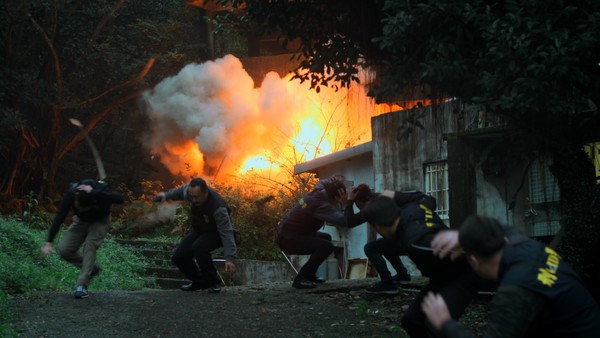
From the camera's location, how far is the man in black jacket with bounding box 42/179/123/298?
9.61 m

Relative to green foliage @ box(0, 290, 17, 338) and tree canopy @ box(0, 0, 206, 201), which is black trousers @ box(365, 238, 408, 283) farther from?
tree canopy @ box(0, 0, 206, 201)

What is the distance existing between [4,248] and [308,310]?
7.61m

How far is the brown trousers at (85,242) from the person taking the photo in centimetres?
980

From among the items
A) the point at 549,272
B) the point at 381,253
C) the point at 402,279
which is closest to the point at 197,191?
the point at 381,253

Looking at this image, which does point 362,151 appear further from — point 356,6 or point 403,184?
point 356,6

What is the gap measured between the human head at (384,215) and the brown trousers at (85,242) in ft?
16.7

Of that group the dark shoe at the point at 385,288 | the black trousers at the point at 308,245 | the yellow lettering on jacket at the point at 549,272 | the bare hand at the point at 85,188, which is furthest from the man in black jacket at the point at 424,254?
the bare hand at the point at 85,188

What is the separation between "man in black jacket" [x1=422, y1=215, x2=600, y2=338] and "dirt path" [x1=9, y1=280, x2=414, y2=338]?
438 cm

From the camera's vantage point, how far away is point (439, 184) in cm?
1489

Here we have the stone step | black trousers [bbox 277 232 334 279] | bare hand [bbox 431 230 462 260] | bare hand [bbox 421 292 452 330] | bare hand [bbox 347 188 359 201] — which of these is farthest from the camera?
the stone step

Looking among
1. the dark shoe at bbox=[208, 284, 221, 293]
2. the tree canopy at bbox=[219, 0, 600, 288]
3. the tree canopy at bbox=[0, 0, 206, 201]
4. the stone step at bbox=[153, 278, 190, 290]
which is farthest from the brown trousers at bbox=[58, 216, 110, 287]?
the tree canopy at bbox=[0, 0, 206, 201]

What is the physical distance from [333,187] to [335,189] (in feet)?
0.12

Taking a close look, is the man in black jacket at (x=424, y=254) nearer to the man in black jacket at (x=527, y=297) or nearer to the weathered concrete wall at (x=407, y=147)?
the man in black jacket at (x=527, y=297)

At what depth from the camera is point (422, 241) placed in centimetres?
568
